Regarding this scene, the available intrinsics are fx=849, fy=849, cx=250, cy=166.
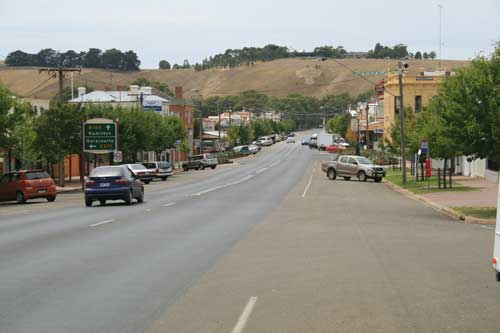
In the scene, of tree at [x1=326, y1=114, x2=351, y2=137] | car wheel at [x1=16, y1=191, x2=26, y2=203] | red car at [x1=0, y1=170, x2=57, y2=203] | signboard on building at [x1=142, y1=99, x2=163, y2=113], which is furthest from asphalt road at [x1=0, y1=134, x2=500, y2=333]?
tree at [x1=326, y1=114, x2=351, y2=137]

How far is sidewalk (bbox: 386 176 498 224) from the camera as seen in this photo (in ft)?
94.4

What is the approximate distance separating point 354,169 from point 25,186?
26.8m

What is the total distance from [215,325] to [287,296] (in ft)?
7.30

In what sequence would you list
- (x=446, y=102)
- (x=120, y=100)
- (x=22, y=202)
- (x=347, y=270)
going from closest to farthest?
(x=347, y=270)
(x=446, y=102)
(x=22, y=202)
(x=120, y=100)

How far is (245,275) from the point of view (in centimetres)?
1385

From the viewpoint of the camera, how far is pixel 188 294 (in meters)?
11.9

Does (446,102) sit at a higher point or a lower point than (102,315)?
higher

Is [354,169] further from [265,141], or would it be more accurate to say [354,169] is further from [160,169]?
[265,141]

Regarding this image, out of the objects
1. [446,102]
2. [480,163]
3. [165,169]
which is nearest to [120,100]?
[165,169]

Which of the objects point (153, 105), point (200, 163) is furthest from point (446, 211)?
point (153, 105)

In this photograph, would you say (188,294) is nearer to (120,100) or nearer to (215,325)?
(215,325)

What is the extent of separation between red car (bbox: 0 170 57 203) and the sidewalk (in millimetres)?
17873

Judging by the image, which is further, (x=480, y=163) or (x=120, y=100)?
(x=120, y=100)

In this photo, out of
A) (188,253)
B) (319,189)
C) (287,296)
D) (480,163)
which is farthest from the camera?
(480,163)
